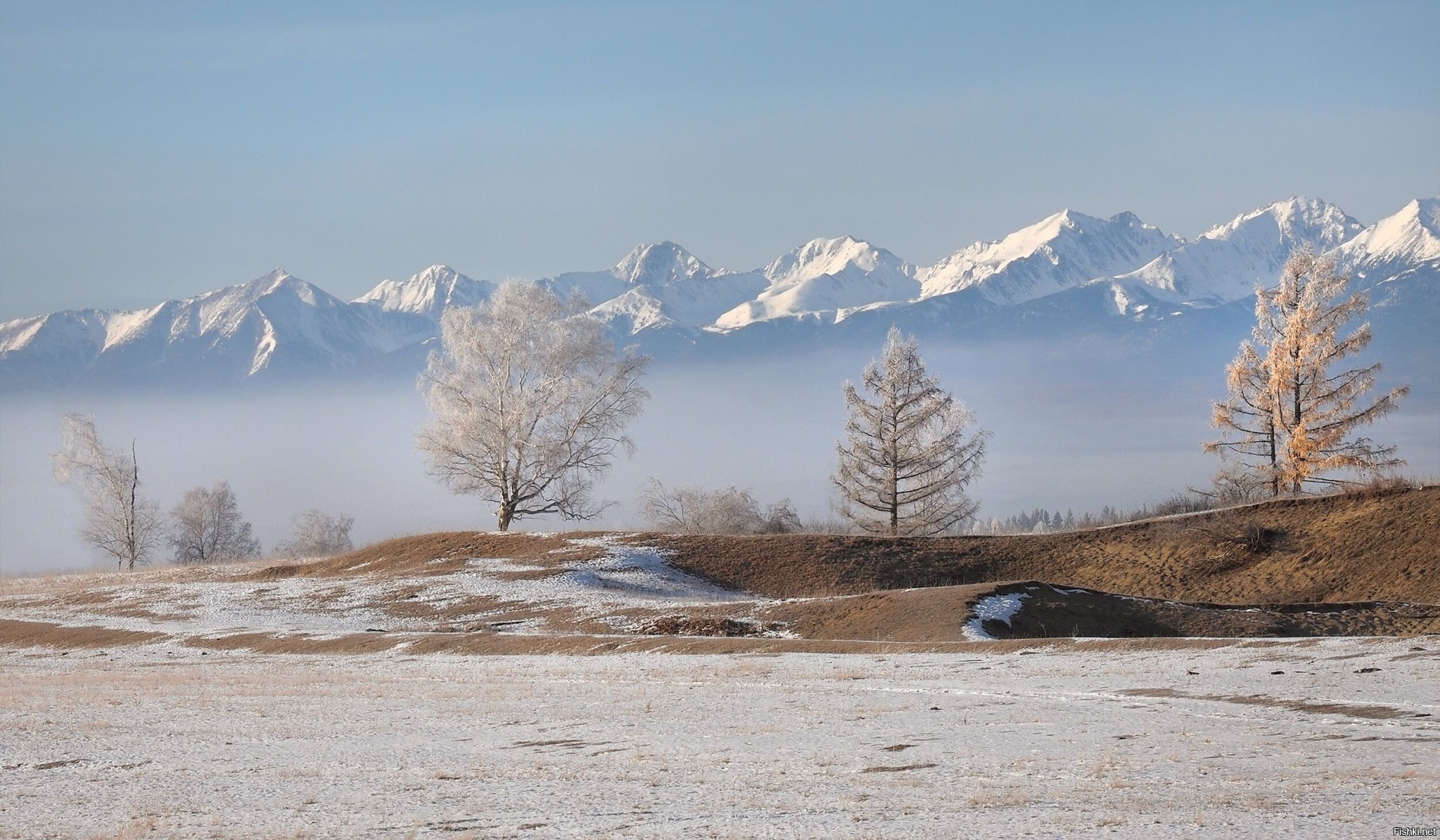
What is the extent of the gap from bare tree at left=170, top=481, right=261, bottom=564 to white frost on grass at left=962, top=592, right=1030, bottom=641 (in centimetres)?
9464

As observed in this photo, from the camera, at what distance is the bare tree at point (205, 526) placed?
380ft

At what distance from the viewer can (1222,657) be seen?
23.4 m

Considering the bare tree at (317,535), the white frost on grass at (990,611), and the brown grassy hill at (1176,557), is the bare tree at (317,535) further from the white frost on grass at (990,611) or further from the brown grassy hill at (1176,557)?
the white frost on grass at (990,611)

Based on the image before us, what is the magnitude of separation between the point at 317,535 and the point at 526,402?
81.8 m

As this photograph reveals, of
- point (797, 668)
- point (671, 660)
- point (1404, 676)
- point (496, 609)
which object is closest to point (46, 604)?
point (496, 609)

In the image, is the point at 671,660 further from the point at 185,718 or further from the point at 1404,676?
the point at 1404,676

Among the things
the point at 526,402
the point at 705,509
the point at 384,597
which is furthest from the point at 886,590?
the point at 705,509

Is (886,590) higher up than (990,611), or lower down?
higher up

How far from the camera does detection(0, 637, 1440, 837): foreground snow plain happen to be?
39.4ft

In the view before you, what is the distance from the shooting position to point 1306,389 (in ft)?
179

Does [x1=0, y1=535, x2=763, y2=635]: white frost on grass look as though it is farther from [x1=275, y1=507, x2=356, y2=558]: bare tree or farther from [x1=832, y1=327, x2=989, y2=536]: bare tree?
[x1=275, y1=507, x2=356, y2=558]: bare tree

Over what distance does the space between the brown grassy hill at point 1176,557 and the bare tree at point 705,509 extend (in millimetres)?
38272

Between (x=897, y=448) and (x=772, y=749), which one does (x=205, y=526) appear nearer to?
(x=897, y=448)

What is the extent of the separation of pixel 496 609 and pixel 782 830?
29.1m
